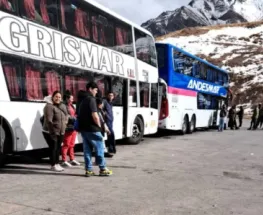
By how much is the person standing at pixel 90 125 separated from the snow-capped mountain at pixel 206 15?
168 metres

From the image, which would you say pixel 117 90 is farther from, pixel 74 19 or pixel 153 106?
pixel 153 106

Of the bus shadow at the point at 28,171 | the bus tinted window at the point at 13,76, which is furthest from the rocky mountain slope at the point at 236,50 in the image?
the bus tinted window at the point at 13,76

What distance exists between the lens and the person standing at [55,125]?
8.33 m

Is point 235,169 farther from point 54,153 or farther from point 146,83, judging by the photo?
point 146,83

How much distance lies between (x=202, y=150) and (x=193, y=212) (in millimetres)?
7847

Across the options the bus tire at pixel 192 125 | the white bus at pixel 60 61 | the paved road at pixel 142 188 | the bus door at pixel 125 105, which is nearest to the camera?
the paved road at pixel 142 188

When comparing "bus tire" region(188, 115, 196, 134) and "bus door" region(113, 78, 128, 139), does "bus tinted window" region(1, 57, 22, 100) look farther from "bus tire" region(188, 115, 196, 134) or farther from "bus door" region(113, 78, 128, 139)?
"bus tire" region(188, 115, 196, 134)

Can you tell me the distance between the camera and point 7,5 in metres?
8.55

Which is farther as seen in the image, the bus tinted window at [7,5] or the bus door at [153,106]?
the bus door at [153,106]

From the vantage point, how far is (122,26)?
533 inches

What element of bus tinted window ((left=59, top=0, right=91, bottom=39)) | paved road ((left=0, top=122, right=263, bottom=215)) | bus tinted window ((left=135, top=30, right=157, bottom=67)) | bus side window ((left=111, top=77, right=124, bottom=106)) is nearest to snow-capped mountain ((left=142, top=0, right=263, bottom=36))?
bus tinted window ((left=135, top=30, right=157, bottom=67))

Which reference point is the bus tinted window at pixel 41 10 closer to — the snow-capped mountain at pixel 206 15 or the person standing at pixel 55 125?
the person standing at pixel 55 125

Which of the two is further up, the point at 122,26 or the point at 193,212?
the point at 122,26

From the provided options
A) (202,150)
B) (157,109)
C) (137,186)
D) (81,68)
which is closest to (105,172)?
(137,186)
